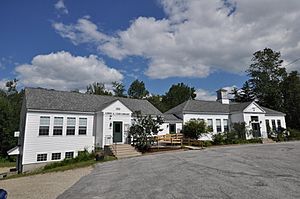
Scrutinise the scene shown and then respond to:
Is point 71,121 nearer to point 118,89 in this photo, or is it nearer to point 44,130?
point 44,130

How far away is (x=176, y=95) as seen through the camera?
218 feet

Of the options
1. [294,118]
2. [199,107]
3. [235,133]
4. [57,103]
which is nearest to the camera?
[57,103]

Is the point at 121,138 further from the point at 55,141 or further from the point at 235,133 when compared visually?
the point at 235,133

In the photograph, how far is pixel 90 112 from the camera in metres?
23.1

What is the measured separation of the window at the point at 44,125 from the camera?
65.6ft

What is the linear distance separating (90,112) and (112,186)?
14795 millimetres

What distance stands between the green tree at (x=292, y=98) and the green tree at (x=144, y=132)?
3334cm

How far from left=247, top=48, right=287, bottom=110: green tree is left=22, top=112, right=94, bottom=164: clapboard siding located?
40610mm

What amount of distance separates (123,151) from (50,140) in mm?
6691

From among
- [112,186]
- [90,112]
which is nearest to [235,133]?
[90,112]

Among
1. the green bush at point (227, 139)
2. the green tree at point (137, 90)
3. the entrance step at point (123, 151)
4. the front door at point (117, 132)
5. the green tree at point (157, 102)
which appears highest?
the green tree at point (137, 90)

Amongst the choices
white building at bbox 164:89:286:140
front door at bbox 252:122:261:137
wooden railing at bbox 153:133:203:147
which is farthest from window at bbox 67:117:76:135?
front door at bbox 252:122:261:137

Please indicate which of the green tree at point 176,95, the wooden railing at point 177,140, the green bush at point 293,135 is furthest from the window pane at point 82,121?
the green tree at point 176,95

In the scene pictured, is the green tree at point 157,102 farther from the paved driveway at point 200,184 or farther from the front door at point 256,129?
the paved driveway at point 200,184
